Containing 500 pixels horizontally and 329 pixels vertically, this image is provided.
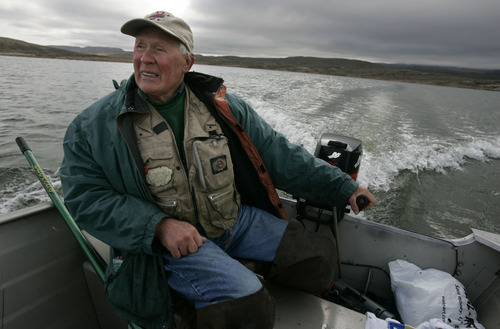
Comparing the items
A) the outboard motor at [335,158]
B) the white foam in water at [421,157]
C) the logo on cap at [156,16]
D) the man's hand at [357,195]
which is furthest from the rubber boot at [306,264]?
the white foam in water at [421,157]

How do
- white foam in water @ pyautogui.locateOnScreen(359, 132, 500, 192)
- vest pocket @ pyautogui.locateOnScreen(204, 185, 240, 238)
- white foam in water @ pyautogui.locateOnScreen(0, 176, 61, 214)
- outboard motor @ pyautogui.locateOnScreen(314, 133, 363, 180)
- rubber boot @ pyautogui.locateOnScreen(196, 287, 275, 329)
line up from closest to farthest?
1. rubber boot @ pyautogui.locateOnScreen(196, 287, 275, 329)
2. vest pocket @ pyautogui.locateOnScreen(204, 185, 240, 238)
3. outboard motor @ pyautogui.locateOnScreen(314, 133, 363, 180)
4. white foam in water @ pyautogui.locateOnScreen(0, 176, 61, 214)
5. white foam in water @ pyautogui.locateOnScreen(359, 132, 500, 192)

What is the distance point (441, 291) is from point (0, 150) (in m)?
8.38

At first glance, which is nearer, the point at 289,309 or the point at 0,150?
the point at 289,309

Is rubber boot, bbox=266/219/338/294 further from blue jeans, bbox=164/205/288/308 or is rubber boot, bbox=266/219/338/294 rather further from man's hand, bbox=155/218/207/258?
man's hand, bbox=155/218/207/258

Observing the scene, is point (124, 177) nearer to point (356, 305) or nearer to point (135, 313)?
point (135, 313)

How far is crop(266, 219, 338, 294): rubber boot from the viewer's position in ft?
5.99

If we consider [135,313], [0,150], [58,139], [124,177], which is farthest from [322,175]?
[58,139]

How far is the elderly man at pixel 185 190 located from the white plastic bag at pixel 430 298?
0.67 m

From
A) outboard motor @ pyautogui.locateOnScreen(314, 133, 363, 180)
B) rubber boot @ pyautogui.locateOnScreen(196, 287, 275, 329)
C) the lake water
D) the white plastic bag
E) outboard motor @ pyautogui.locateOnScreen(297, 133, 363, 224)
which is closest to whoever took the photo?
rubber boot @ pyautogui.locateOnScreen(196, 287, 275, 329)

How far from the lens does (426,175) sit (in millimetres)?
6789

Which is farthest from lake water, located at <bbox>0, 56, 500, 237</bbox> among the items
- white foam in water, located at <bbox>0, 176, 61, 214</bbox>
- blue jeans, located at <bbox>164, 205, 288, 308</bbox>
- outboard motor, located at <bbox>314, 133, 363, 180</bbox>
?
blue jeans, located at <bbox>164, 205, 288, 308</bbox>

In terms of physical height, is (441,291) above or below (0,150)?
above

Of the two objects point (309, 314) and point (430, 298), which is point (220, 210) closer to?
point (309, 314)

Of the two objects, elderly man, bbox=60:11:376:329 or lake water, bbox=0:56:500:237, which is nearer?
elderly man, bbox=60:11:376:329
